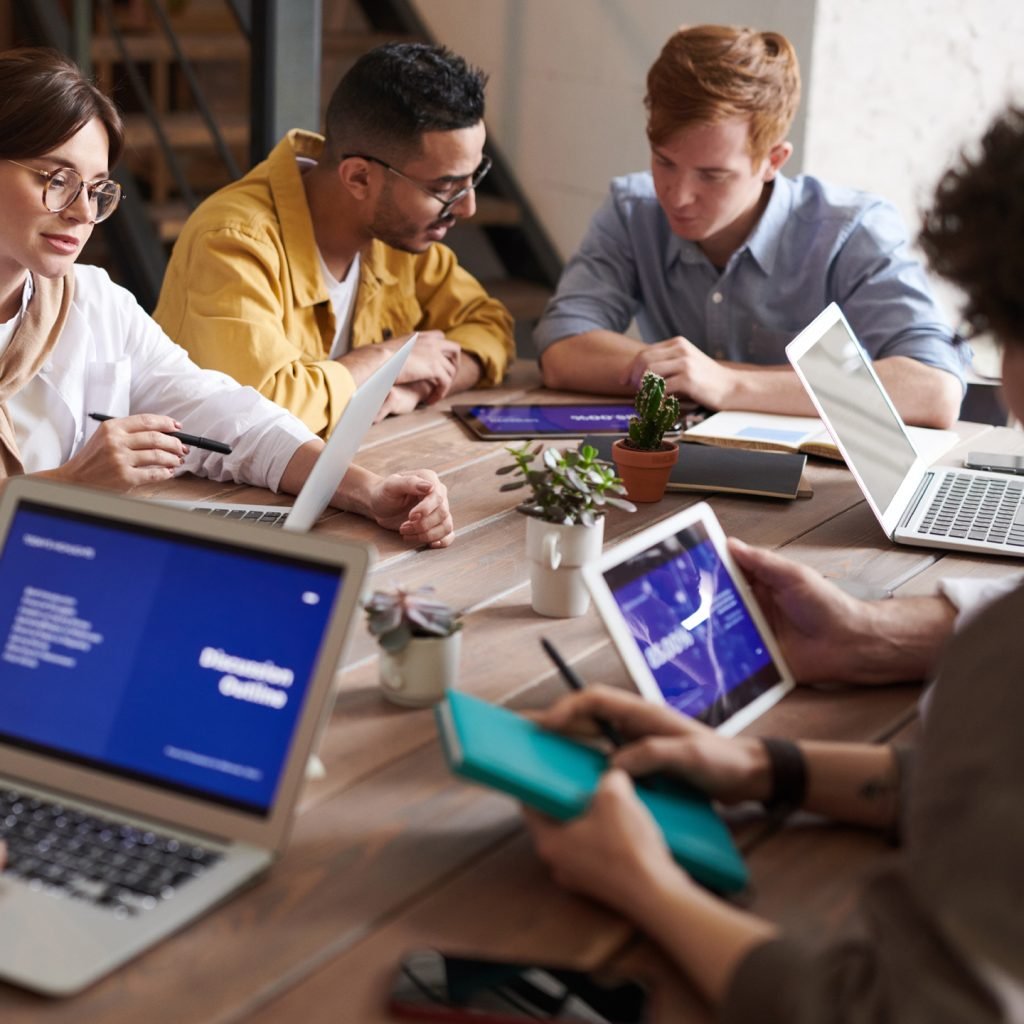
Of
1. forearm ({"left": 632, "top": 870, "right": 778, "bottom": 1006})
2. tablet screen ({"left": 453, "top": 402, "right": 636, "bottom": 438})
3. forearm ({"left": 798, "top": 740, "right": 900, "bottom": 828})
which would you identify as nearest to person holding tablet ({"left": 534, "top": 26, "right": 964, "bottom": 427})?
tablet screen ({"left": 453, "top": 402, "right": 636, "bottom": 438})

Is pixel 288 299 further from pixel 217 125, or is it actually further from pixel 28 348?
pixel 217 125

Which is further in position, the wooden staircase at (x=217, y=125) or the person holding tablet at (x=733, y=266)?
the wooden staircase at (x=217, y=125)

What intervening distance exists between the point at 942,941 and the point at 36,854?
658 millimetres

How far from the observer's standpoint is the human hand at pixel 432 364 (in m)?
2.46

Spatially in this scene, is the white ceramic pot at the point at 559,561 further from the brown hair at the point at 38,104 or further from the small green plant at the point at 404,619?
the brown hair at the point at 38,104

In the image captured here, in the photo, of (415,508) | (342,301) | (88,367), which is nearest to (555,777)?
(415,508)

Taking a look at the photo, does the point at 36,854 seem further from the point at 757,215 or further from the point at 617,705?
the point at 757,215

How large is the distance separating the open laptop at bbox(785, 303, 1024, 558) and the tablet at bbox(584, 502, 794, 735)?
494 mm

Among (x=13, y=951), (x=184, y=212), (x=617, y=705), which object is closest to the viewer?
(x=13, y=951)

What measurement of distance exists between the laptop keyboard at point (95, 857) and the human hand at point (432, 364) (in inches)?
57.2

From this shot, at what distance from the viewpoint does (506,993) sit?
92 cm

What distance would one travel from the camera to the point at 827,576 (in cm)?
173

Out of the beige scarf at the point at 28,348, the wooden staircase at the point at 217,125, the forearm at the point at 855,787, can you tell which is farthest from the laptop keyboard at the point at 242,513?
the wooden staircase at the point at 217,125

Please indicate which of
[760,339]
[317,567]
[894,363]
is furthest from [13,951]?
[760,339]
